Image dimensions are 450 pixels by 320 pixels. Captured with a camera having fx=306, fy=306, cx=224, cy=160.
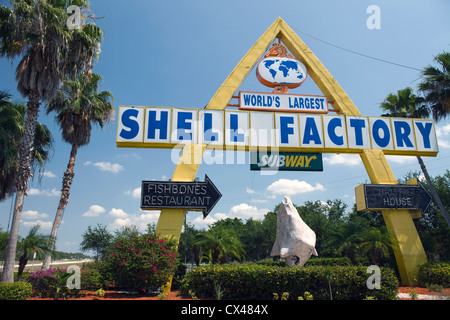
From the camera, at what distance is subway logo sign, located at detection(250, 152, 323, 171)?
17172 millimetres

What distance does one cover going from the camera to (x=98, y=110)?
20797 mm

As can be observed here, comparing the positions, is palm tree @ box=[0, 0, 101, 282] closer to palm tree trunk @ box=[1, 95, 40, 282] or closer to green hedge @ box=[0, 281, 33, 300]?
palm tree trunk @ box=[1, 95, 40, 282]

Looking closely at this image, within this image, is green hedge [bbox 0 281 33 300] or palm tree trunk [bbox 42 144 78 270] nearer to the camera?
green hedge [bbox 0 281 33 300]

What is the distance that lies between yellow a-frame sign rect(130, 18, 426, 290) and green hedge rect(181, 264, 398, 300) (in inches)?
123

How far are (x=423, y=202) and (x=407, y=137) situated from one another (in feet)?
13.3

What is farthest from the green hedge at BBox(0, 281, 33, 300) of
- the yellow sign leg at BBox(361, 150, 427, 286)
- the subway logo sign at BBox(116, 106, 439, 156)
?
the yellow sign leg at BBox(361, 150, 427, 286)

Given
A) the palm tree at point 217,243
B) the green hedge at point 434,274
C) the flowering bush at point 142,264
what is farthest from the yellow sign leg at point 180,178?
the green hedge at point 434,274

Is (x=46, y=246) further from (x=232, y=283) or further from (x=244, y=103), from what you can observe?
(x=244, y=103)

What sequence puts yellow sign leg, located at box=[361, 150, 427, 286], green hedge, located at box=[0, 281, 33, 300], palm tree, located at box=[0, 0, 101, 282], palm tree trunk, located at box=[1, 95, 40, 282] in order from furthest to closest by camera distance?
1. yellow sign leg, located at box=[361, 150, 427, 286]
2. palm tree, located at box=[0, 0, 101, 282]
3. palm tree trunk, located at box=[1, 95, 40, 282]
4. green hedge, located at box=[0, 281, 33, 300]

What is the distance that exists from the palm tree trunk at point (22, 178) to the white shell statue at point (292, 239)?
37.7ft

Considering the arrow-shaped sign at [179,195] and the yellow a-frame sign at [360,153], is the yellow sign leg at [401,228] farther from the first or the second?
the arrow-shaped sign at [179,195]

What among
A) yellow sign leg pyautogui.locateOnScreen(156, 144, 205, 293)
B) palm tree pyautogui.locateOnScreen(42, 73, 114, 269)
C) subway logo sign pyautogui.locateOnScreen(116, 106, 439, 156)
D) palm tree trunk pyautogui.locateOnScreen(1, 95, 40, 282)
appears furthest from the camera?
palm tree pyautogui.locateOnScreen(42, 73, 114, 269)

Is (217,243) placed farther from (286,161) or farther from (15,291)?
(15,291)

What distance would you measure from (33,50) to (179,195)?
32.3 ft
